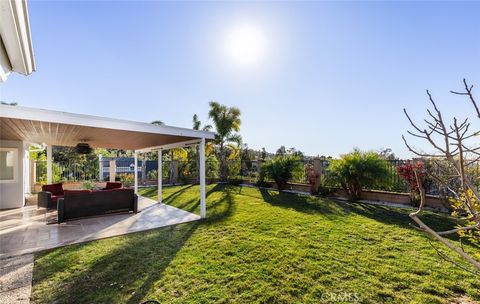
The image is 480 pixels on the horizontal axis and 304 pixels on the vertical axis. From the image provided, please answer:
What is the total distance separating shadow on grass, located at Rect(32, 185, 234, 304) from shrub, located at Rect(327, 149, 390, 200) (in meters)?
6.67

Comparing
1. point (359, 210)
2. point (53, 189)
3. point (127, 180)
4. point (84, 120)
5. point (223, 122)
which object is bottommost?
point (359, 210)

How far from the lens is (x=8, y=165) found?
8930mm

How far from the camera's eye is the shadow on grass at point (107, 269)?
3.11m

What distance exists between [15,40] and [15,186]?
33.8ft

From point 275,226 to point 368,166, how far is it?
5017mm

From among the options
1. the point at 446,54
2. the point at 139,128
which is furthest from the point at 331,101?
the point at 139,128

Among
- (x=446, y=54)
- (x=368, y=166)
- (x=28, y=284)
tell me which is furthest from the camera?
(x=368, y=166)

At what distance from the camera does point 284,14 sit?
688 cm

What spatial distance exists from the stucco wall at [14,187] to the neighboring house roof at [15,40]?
9645 mm

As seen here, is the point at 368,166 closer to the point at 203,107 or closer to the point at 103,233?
the point at 103,233

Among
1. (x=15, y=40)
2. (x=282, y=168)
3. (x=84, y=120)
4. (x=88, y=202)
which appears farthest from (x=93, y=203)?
(x=282, y=168)

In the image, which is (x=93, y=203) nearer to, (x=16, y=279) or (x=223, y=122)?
(x=16, y=279)

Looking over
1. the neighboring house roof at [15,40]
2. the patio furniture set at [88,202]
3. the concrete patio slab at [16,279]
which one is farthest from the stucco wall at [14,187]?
the neighboring house roof at [15,40]

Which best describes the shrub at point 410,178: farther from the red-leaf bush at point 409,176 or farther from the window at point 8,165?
the window at point 8,165
